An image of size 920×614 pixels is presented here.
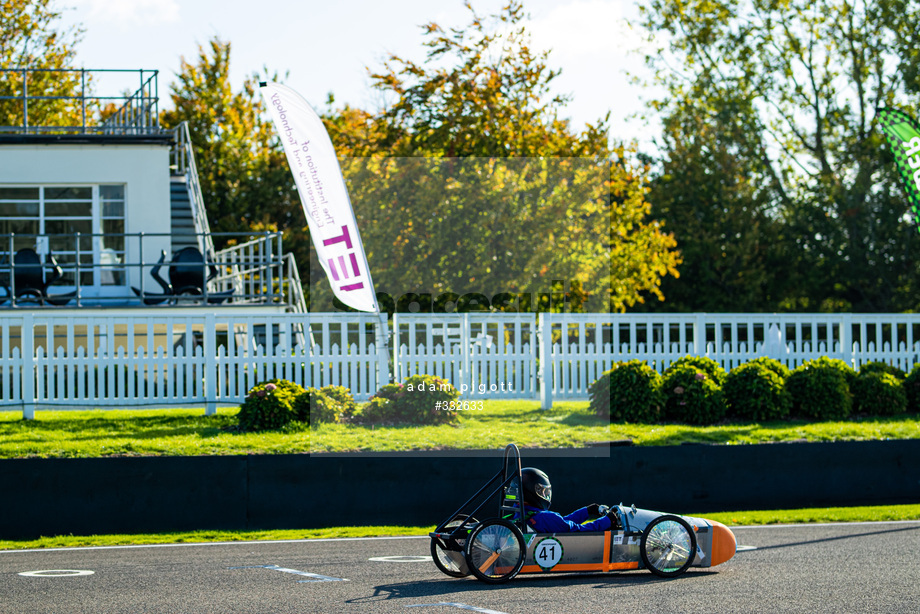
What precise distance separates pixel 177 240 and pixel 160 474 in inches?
485

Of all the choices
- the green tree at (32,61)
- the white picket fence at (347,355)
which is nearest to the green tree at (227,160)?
the green tree at (32,61)

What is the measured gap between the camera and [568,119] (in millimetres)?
25250

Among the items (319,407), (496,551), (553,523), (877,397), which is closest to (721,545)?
(553,523)

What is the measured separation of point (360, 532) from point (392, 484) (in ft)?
2.76

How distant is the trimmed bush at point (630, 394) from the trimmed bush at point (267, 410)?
4.57 metres

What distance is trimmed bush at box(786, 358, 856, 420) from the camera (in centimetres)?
1574

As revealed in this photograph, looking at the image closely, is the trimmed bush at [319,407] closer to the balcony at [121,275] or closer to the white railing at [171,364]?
the white railing at [171,364]

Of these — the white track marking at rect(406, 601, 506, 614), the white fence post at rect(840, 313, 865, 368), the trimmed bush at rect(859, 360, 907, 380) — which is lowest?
the white track marking at rect(406, 601, 506, 614)

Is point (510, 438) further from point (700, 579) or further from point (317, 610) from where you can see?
point (317, 610)

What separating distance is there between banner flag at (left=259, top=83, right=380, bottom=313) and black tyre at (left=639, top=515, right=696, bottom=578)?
22.5 ft

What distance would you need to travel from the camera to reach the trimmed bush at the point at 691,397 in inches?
597

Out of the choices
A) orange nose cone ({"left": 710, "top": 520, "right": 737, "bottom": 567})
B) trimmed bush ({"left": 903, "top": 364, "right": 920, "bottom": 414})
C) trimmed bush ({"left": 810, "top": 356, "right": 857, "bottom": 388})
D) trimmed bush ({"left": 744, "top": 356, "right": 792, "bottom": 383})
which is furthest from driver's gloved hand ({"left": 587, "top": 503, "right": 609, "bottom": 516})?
trimmed bush ({"left": 903, "top": 364, "right": 920, "bottom": 414})

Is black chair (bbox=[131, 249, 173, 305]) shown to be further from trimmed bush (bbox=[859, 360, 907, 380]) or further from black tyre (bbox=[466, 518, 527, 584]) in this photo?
trimmed bush (bbox=[859, 360, 907, 380])

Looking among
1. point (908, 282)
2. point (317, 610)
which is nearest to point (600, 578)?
point (317, 610)
